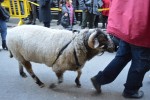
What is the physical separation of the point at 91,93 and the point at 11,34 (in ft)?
4.92

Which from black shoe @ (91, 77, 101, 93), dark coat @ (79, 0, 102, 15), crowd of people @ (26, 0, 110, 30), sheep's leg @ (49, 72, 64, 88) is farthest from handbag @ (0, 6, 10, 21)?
black shoe @ (91, 77, 101, 93)

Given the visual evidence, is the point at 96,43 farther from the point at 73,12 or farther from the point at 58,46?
the point at 73,12

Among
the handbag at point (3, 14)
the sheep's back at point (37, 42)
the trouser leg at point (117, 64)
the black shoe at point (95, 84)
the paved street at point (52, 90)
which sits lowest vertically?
the paved street at point (52, 90)

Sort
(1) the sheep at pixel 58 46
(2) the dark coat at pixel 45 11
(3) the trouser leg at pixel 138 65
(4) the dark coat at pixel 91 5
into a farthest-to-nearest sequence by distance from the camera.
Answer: (4) the dark coat at pixel 91 5
(2) the dark coat at pixel 45 11
(1) the sheep at pixel 58 46
(3) the trouser leg at pixel 138 65

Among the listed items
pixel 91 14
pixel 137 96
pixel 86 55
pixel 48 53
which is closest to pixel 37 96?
pixel 48 53

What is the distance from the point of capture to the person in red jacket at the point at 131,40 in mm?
3854

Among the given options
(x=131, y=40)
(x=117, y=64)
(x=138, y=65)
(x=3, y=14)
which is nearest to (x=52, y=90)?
(x=117, y=64)

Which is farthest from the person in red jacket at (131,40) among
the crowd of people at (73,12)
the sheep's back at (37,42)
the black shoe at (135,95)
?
the crowd of people at (73,12)

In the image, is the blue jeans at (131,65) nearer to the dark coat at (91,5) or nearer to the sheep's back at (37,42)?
the sheep's back at (37,42)

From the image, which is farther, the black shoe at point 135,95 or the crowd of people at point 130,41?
the black shoe at point 135,95

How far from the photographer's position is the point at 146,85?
5051 mm

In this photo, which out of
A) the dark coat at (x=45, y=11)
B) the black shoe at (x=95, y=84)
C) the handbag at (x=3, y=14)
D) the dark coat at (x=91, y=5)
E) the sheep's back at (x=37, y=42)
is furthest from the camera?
the dark coat at (x=91, y=5)

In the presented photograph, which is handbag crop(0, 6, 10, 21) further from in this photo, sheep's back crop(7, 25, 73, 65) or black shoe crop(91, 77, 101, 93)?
black shoe crop(91, 77, 101, 93)

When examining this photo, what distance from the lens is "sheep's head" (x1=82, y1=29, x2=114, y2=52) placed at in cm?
414
